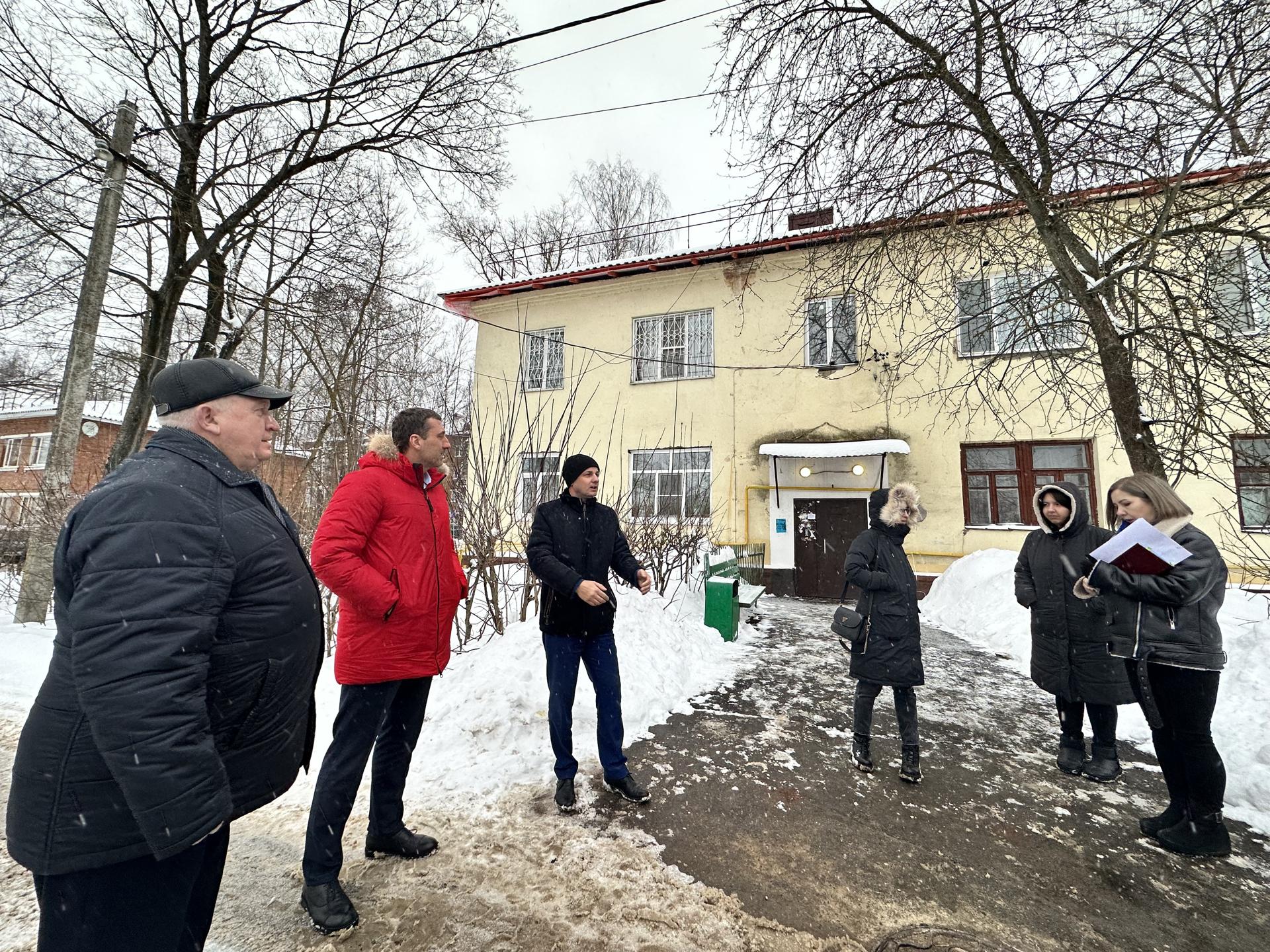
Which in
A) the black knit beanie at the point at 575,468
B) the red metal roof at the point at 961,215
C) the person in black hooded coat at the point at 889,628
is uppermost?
the red metal roof at the point at 961,215

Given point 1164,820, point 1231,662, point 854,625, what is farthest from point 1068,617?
point 1231,662

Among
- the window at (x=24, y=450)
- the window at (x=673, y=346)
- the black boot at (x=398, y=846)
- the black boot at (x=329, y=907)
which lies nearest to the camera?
the black boot at (x=329, y=907)

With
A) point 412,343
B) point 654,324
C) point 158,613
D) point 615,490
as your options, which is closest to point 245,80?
point 412,343

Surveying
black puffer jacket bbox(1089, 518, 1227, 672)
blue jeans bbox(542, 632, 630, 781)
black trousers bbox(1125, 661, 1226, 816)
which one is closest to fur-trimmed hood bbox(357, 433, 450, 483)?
blue jeans bbox(542, 632, 630, 781)

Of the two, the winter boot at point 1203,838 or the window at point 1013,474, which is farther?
the window at point 1013,474

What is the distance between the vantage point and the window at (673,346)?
13039 mm

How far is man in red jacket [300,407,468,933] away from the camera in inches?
87.3

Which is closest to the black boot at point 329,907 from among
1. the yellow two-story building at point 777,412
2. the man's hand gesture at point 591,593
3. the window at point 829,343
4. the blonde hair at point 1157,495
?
the man's hand gesture at point 591,593

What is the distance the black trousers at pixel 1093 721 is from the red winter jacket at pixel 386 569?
419 cm

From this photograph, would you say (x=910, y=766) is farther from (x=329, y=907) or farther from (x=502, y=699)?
(x=329, y=907)

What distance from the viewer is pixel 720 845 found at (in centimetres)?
276

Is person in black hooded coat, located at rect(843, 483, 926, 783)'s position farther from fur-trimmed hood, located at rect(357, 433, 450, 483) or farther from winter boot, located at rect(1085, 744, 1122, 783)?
fur-trimmed hood, located at rect(357, 433, 450, 483)

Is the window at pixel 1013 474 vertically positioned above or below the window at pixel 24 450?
below

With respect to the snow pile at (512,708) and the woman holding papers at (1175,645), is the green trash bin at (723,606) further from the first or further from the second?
the woman holding papers at (1175,645)
